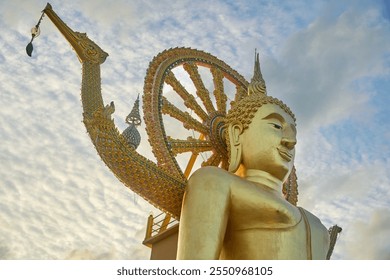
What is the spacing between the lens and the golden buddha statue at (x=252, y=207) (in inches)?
160

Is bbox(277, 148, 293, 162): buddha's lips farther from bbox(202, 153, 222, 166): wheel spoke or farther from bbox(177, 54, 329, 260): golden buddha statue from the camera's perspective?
bbox(202, 153, 222, 166): wheel spoke

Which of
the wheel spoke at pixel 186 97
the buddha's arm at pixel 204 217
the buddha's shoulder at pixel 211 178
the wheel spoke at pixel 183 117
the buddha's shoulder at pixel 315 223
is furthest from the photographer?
the wheel spoke at pixel 186 97

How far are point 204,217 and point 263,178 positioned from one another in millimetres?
973

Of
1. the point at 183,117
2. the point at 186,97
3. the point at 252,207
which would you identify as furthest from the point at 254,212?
the point at 186,97

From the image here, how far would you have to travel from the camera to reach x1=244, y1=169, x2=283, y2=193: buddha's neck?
4.78 m

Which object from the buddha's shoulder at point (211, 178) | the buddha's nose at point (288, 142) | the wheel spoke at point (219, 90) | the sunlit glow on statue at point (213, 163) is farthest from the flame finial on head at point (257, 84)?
the buddha's shoulder at point (211, 178)

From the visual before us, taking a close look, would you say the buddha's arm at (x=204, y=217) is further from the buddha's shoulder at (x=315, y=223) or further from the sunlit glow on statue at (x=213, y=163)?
the buddha's shoulder at (x=315, y=223)

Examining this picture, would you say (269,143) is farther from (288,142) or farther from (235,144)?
(235,144)

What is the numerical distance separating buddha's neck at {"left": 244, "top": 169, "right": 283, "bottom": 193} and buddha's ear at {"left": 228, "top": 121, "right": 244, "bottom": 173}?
140mm

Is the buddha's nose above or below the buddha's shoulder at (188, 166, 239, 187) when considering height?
above

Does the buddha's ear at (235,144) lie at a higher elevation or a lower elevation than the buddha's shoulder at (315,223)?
higher

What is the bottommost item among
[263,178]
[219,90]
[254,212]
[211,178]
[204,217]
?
[204,217]

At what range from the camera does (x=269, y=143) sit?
15.9 ft

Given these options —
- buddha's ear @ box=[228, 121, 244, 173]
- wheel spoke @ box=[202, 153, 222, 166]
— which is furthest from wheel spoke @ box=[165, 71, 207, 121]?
buddha's ear @ box=[228, 121, 244, 173]
